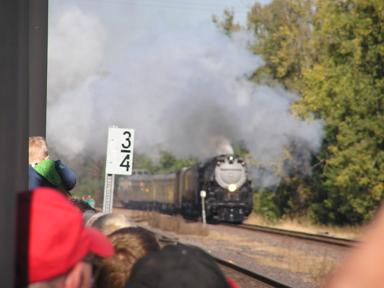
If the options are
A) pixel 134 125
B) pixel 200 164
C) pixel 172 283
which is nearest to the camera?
pixel 172 283

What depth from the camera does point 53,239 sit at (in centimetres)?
183

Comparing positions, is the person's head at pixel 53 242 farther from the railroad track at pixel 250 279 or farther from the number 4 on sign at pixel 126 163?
the railroad track at pixel 250 279

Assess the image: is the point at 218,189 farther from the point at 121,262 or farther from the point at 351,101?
the point at 121,262

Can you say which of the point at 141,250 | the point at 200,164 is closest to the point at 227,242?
the point at 200,164

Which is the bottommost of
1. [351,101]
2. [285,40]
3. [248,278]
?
[248,278]

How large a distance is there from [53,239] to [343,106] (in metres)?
29.3

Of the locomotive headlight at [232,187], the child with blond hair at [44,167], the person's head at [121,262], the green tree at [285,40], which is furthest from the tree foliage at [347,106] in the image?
the person's head at [121,262]

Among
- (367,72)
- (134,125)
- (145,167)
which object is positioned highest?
(367,72)

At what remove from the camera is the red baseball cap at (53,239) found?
6.01ft

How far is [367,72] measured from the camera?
1212 inches

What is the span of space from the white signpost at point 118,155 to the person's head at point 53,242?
8891 mm

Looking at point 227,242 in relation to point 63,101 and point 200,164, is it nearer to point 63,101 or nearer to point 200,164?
point 200,164

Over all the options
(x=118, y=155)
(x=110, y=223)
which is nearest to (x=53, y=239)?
(x=110, y=223)

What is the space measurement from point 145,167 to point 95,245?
5930cm
